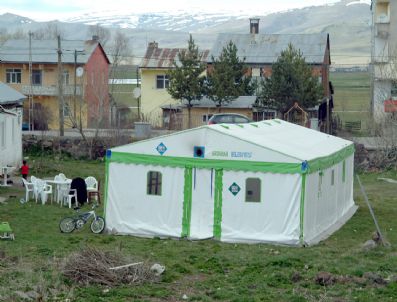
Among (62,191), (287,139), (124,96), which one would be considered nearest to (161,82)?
(124,96)

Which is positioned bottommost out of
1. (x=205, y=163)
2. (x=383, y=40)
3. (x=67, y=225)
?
(x=67, y=225)

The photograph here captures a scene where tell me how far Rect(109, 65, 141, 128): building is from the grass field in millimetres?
21771

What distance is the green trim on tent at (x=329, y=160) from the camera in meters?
20.7

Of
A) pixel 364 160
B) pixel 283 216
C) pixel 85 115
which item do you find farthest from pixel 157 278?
pixel 85 115

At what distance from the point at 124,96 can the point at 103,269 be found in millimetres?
80102

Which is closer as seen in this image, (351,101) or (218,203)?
(218,203)

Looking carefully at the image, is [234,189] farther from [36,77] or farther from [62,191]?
[36,77]

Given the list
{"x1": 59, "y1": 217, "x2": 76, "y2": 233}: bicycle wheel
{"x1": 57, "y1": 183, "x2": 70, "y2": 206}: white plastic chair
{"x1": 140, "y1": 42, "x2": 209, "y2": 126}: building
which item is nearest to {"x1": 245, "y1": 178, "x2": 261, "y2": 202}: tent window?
{"x1": 59, "y1": 217, "x2": 76, "y2": 233}: bicycle wheel

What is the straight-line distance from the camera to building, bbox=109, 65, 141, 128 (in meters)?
51.7

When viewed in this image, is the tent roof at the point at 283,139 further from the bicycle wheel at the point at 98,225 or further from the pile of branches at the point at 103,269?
the pile of branches at the point at 103,269

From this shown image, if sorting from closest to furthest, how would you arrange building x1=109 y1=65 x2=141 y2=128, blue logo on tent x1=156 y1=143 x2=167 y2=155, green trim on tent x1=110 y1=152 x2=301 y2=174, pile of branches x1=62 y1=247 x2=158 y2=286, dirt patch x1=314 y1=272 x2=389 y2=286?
pile of branches x1=62 y1=247 x2=158 y2=286 < dirt patch x1=314 y1=272 x2=389 y2=286 < green trim on tent x1=110 y1=152 x2=301 y2=174 < blue logo on tent x1=156 y1=143 x2=167 y2=155 < building x1=109 y1=65 x2=141 y2=128

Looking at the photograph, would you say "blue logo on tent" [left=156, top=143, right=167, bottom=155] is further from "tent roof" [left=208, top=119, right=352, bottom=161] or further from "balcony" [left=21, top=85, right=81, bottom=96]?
"balcony" [left=21, top=85, right=81, bottom=96]

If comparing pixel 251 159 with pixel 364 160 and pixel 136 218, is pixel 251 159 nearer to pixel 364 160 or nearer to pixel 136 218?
pixel 136 218

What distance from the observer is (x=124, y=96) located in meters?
94.8
